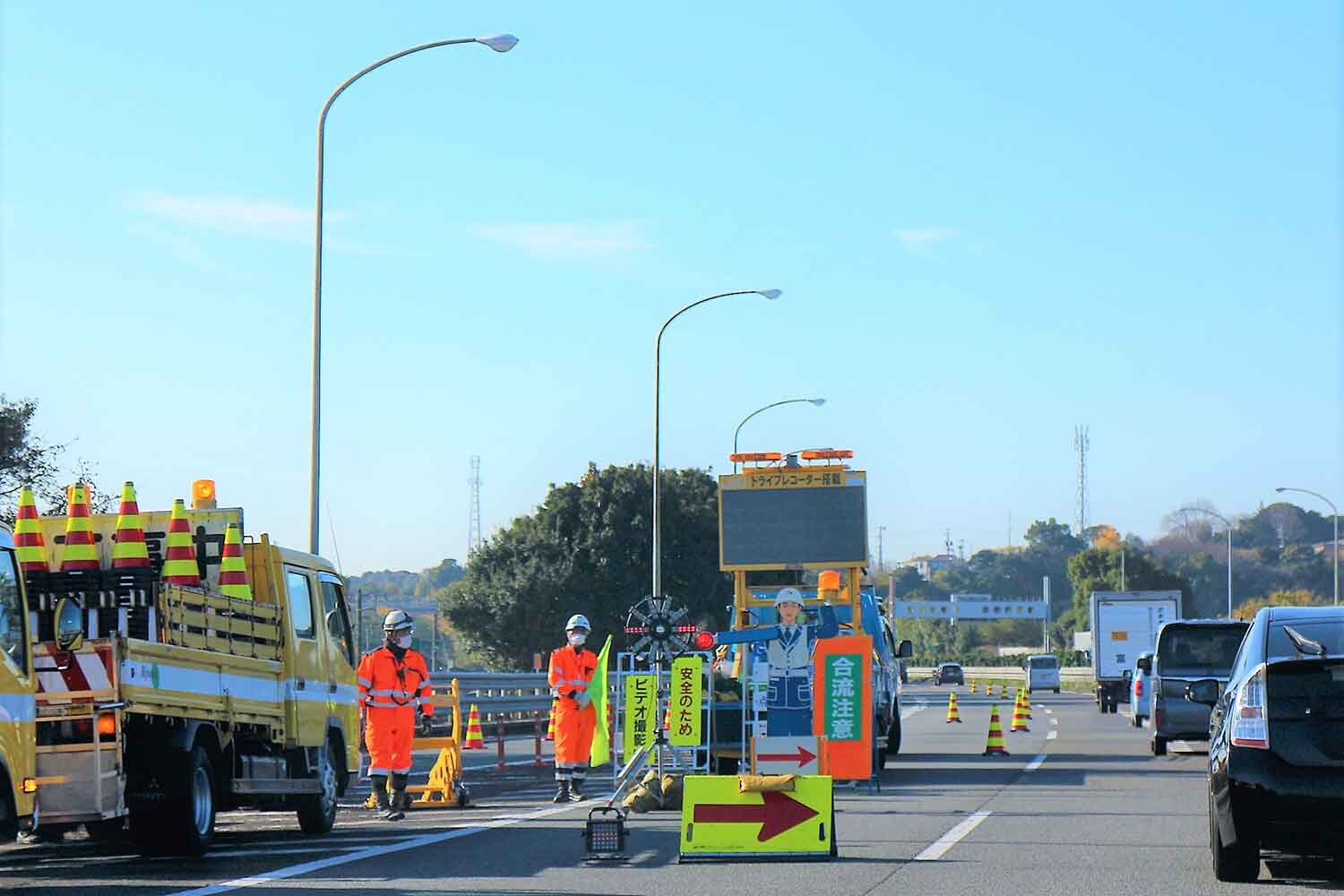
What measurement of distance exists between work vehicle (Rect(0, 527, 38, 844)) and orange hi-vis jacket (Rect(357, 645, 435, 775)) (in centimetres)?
555

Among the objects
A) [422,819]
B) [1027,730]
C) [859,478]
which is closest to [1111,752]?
[859,478]

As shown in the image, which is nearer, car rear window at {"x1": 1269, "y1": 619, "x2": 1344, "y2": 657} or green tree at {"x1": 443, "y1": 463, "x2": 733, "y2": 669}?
car rear window at {"x1": 1269, "y1": 619, "x2": 1344, "y2": 657}

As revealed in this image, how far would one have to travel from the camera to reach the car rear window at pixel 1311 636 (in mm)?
11383

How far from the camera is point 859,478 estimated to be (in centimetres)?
3053

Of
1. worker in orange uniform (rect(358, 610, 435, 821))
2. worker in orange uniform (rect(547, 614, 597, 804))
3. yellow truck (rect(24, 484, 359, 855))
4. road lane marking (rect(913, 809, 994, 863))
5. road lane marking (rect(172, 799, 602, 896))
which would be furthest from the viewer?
worker in orange uniform (rect(547, 614, 597, 804))

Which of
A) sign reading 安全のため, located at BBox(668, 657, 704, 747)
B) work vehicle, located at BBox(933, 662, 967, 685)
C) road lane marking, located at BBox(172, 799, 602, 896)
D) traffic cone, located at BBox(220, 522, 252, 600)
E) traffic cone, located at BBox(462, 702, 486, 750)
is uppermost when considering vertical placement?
traffic cone, located at BBox(220, 522, 252, 600)

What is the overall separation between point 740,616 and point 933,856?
1483 centimetres

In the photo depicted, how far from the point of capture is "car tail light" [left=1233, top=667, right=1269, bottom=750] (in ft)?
36.0

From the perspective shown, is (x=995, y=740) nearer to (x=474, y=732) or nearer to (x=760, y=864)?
(x=474, y=732)

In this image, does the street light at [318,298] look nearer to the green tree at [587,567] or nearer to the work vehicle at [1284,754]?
the work vehicle at [1284,754]

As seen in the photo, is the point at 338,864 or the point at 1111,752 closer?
the point at 338,864

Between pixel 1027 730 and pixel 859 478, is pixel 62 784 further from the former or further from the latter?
pixel 1027 730

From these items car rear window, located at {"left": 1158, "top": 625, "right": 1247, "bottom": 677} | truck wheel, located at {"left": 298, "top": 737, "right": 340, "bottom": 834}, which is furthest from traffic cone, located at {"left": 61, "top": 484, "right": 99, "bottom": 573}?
car rear window, located at {"left": 1158, "top": 625, "right": 1247, "bottom": 677}

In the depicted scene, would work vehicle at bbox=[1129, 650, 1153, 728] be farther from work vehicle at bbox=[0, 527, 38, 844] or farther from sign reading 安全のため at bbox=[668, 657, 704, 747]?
work vehicle at bbox=[0, 527, 38, 844]
